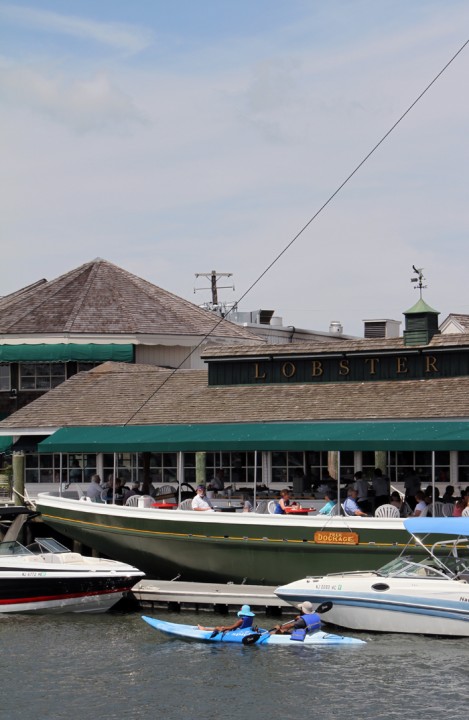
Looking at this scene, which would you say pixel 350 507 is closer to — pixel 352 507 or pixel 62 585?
pixel 352 507

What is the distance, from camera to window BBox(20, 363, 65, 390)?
164 ft

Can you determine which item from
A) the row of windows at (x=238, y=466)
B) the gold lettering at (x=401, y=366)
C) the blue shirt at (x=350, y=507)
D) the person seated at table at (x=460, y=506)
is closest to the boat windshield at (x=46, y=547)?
the row of windows at (x=238, y=466)

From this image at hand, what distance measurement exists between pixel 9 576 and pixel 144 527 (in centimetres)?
349

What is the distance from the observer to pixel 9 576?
31328mm

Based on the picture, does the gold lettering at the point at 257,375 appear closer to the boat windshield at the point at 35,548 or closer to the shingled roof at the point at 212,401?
the shingled roof at the point at 212,401

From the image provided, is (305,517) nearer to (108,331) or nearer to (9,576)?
(9,576)

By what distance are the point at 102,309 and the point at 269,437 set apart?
21.8m

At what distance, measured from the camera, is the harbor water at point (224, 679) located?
855 inches

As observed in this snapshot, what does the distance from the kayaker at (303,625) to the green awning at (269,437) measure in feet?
17.4

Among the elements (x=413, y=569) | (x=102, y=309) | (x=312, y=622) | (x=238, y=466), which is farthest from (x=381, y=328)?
(x=312, y=622)

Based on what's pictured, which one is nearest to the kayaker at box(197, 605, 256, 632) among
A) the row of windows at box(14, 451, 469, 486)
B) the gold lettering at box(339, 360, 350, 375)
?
the row of windows at box(14, 451, 469, 486)

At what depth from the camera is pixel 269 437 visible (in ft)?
106

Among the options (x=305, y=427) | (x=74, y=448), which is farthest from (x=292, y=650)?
(x=74, y=448)

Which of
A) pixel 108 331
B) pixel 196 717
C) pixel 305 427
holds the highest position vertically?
pixel 108 331
